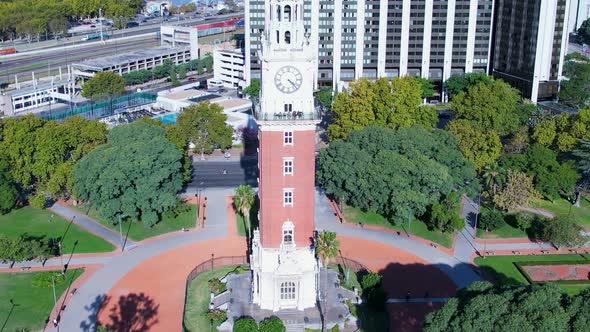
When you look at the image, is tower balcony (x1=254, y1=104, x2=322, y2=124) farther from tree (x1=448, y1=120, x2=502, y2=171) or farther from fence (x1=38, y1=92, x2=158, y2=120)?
fence (x1=38, y1=92, x2=158, y2=120)

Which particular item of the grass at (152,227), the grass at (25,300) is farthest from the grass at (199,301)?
the grass at (25,300)

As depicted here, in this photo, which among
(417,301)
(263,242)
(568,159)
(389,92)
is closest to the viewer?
(263,242)

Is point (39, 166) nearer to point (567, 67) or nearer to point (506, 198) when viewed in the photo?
point (506, 198)

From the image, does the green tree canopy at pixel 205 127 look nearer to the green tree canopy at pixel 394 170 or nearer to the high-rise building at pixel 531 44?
the green tree canopy at pixel 394 170

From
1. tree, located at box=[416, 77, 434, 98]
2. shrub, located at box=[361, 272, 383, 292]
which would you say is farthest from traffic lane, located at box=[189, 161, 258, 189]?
tree, located at box=[416, 77, 434, 98]

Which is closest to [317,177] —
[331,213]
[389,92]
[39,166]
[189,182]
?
[331,213]
